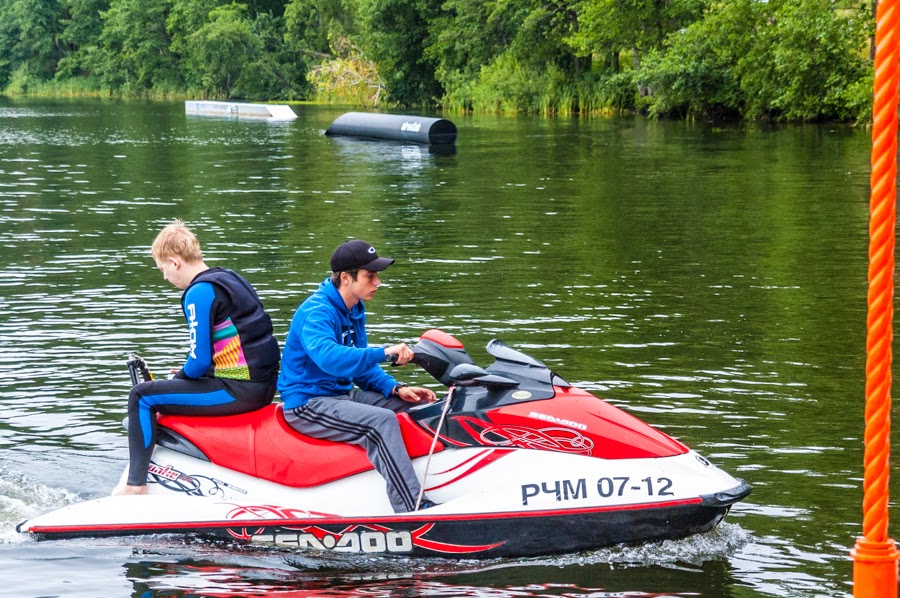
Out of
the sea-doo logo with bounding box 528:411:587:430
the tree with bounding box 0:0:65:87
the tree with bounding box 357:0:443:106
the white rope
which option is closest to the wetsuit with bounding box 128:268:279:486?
the white rope

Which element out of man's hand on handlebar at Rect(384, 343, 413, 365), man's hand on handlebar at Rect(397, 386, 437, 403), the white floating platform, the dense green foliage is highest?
the dense green foliage

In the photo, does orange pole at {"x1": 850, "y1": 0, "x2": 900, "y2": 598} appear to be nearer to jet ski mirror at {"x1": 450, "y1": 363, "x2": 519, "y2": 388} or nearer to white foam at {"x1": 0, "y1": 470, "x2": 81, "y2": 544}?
jet ski mirror at {"x1": 450, "y1": 363, "x2": 519, "y2": 388}

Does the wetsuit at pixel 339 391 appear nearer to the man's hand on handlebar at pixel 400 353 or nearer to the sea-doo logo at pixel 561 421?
the man's hand on handlebar at pixel 400 353

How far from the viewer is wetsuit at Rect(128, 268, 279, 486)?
607cm

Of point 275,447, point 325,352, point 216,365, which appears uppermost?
point 325,352

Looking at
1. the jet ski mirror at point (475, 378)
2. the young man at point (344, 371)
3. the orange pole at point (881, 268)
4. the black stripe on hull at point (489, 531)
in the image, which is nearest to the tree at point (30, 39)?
the young man at point (344, 371)

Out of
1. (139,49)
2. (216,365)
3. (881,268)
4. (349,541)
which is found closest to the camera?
(881,268)

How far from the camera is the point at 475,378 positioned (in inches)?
228

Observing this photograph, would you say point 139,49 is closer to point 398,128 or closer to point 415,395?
point 398,128

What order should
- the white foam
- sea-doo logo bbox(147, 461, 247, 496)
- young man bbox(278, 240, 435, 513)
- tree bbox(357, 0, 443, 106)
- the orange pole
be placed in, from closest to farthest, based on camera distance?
the orange pole → young man bbox(278, 240, 435, 513) → sea-doo logo bbox(147, 461, 247, 496) → the white foam → tree bbox(357, 0, 443, 106)

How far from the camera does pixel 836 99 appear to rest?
42.3 meters

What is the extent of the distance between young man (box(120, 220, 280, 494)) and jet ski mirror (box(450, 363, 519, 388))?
3.42ft

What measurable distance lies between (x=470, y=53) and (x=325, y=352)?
62794 mm

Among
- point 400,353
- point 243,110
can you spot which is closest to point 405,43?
point 243,110
